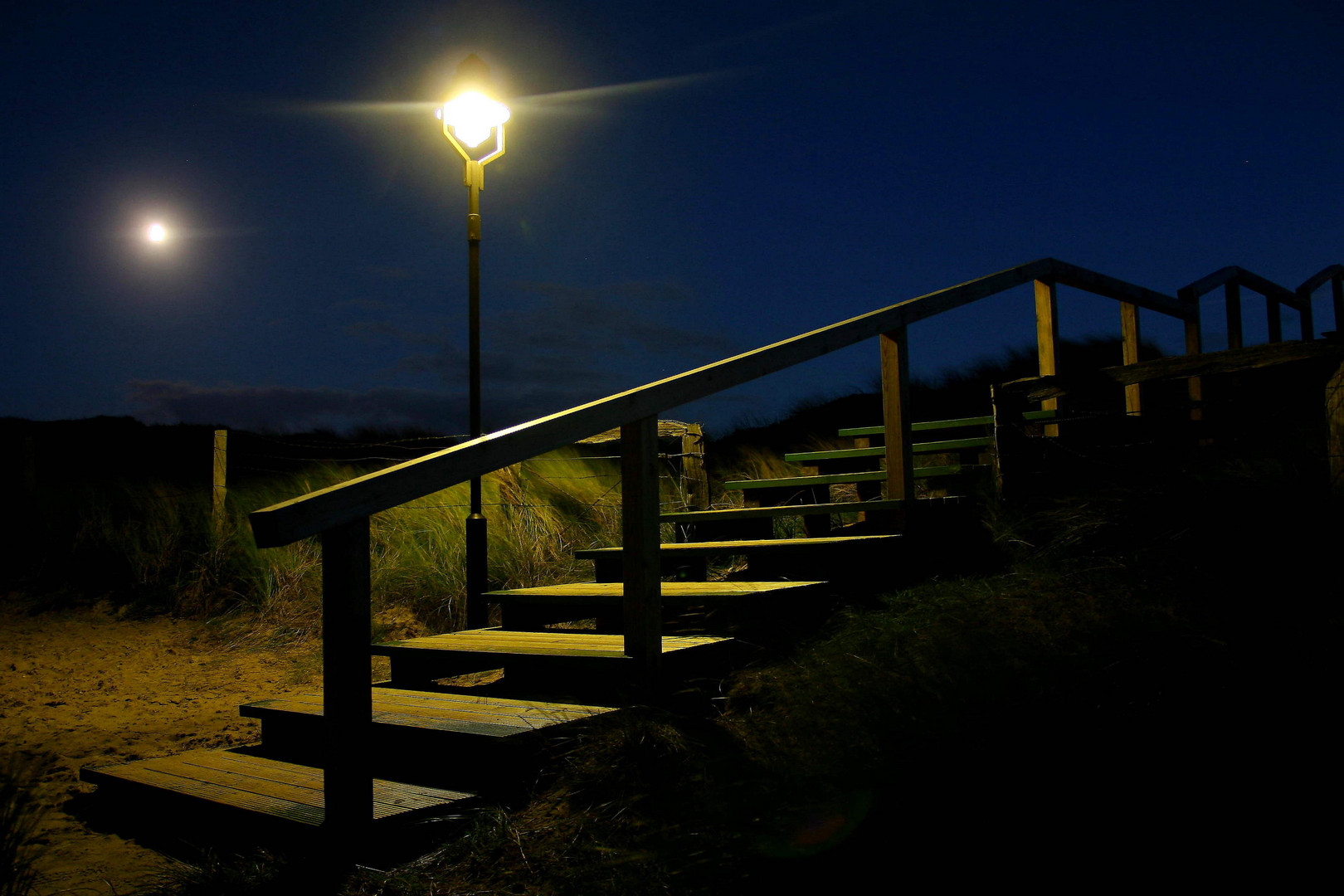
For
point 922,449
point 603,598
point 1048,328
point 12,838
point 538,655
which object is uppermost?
point 1048,328

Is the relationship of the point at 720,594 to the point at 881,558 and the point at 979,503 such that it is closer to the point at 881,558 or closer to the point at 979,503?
the point at 881,558

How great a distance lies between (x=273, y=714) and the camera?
3.08m

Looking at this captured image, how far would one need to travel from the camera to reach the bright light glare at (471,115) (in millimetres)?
4906

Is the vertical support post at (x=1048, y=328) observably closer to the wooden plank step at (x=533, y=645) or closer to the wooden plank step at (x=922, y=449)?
the wooden plank step at (x=922, y=449)

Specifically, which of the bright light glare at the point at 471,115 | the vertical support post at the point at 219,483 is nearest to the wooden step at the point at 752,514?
the bright light glare at the point at 471,115

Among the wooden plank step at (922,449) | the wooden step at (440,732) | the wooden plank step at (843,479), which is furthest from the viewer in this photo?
the wooden plank step at (922,449)

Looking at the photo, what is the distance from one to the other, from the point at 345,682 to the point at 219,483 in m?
6.44

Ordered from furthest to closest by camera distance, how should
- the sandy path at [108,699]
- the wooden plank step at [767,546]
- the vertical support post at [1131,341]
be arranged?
the vertical support post at [1131,341] < the wooden plank step at [767,546] < the sandy path at [108,699]

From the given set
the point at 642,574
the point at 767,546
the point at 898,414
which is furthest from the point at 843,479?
the point at 642,574

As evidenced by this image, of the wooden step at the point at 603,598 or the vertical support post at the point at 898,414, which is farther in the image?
the vertical support post at the point at 898,414

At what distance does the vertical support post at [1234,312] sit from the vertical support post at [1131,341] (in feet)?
5.09

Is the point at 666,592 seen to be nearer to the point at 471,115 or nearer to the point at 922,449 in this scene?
the point at 922,449

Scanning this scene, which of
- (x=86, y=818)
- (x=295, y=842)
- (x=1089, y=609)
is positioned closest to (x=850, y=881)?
(x=1089, y=609)

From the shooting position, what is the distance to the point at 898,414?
4.12 meters
